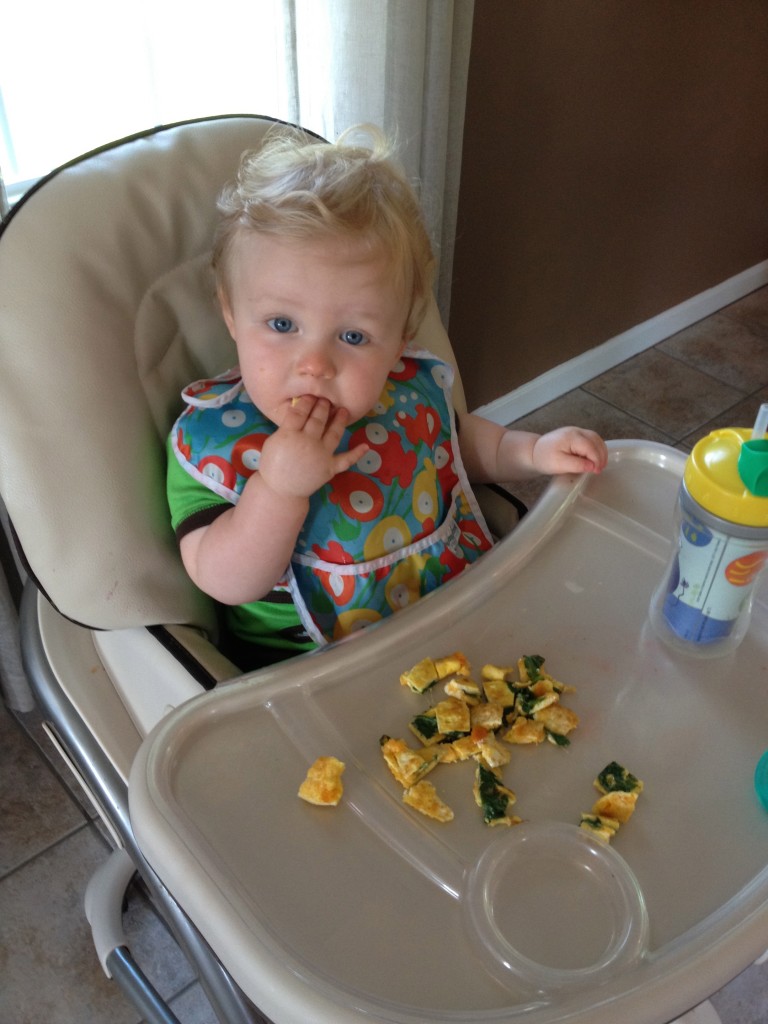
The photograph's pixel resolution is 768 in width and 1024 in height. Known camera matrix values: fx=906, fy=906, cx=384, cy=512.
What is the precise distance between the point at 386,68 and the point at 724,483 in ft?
2.77

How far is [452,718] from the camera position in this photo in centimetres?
70

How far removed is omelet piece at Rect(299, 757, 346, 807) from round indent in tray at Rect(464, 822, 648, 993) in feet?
0.36

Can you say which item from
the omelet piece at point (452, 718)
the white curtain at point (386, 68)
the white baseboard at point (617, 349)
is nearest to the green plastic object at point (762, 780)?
the omelet piece at point (452, 718)

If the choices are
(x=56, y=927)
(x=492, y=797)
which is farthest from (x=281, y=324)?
(x=56, y=927)

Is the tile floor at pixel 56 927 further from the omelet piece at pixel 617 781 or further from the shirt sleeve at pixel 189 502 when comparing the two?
the shirt sleeve at pixel 189 502

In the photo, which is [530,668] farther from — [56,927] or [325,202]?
[56,927]

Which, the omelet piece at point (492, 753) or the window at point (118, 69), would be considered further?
the window at point (118, 69)

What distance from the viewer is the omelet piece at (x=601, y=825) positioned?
64cm

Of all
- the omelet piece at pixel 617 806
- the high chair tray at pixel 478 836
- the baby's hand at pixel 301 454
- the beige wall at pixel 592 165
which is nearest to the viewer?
the high chair tray at pixel 478 836

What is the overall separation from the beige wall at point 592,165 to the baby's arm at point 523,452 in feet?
2.71

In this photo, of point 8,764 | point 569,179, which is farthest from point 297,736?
point 569,179

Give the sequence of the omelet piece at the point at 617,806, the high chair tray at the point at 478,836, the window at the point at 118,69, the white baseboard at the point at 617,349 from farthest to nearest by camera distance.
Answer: the white baseboard at the point at 617,349, the window at the point at 118,69, the omelet piece at the point at 617,806, the high chair tray at the point at 478,836

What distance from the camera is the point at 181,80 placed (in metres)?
1.24

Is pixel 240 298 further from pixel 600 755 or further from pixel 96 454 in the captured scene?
pixel 600 755
